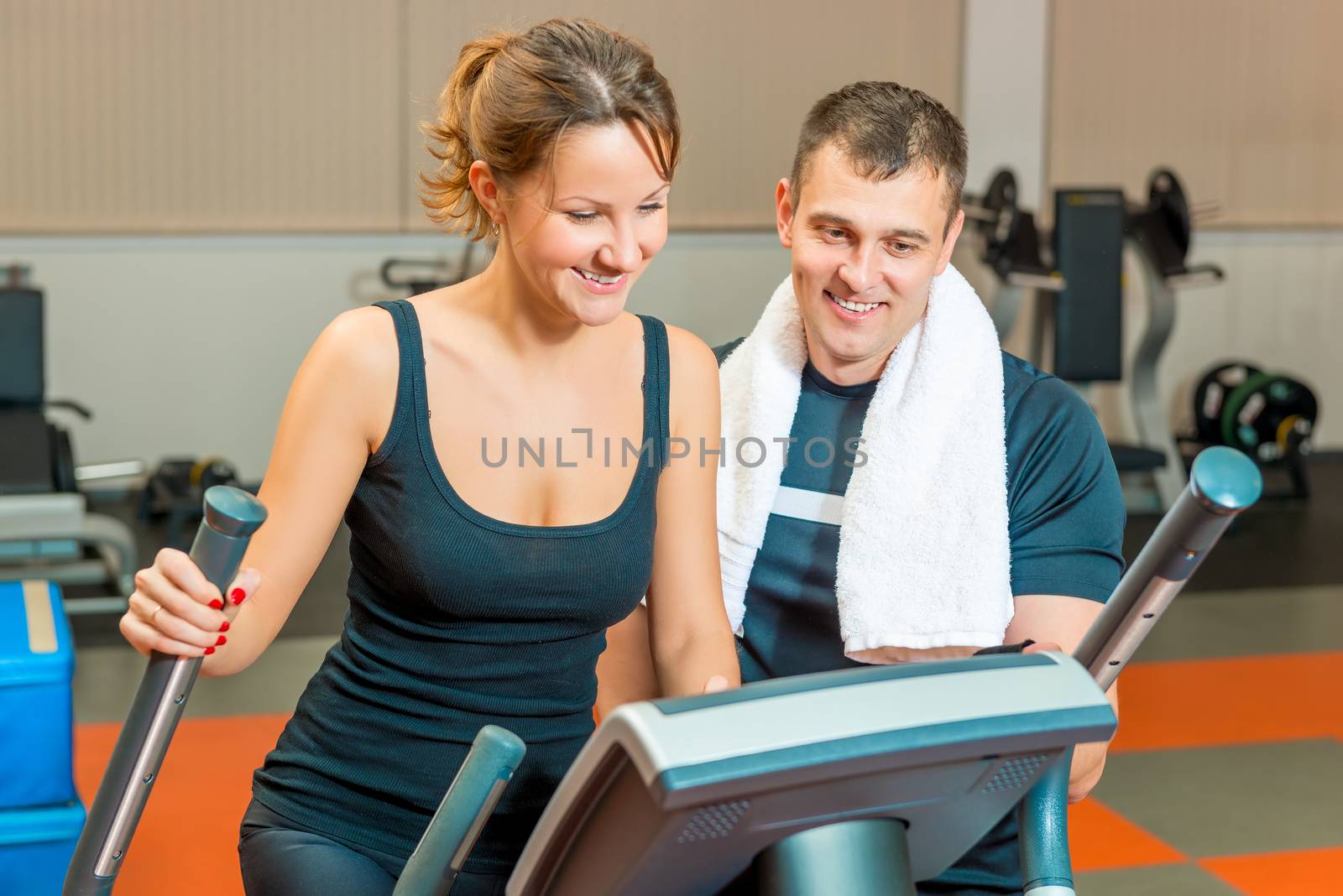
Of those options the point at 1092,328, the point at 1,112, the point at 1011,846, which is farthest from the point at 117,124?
the point at 1011,846

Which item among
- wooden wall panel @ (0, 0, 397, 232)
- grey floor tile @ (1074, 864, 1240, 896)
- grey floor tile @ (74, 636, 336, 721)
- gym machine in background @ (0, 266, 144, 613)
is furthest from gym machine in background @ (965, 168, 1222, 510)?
gym machine in background @ (0, 266, 144, 613)

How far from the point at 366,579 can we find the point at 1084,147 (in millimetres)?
6439

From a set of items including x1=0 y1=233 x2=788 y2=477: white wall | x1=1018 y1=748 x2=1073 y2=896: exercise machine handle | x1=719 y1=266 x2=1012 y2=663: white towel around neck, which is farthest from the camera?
x1=0 y1=233 x2=788 y2=477: white wall

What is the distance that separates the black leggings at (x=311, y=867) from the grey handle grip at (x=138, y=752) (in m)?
0.23

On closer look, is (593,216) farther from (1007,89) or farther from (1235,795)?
(1007,89)

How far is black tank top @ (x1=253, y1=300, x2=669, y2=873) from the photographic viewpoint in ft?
4.18

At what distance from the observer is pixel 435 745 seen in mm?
1281

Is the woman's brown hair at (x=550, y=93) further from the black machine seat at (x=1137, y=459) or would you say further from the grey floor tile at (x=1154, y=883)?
the black machine seat at (x=1137, y=459)

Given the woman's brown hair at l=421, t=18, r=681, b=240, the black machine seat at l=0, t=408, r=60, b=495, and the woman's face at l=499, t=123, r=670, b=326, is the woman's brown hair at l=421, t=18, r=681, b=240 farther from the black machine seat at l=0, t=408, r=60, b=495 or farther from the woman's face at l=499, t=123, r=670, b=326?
the black machine seat at l=0, t=408, r=60, b=495

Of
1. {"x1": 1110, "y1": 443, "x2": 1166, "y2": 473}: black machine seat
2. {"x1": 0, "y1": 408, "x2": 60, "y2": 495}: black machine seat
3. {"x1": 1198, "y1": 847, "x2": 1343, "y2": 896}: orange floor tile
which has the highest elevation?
{"x1": 0, "y1": 408, "x2": 60, "y2": 495}: black machine seat

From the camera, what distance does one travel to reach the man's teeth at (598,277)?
123 centimetres

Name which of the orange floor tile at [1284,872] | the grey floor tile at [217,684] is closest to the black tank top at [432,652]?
the orange floor tile at [1284,872]

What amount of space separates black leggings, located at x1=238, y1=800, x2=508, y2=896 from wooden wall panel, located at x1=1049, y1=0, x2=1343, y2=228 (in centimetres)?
641

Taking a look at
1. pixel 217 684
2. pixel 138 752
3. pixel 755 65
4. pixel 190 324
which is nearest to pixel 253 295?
pixel 190 324
